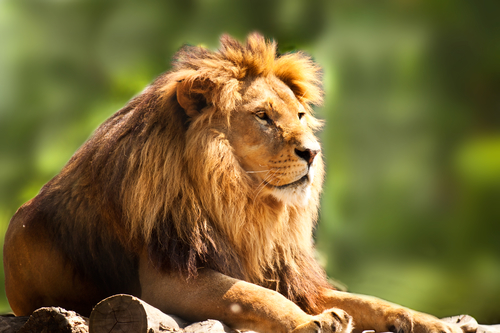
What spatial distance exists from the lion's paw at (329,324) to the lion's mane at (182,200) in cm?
58

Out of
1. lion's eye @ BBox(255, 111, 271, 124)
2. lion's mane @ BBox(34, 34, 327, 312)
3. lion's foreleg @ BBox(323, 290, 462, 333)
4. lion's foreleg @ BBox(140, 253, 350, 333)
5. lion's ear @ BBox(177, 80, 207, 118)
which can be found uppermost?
lion's ear @ BBox(177, 80, 207, 118)

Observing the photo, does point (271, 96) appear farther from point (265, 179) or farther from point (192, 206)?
point (192, 206)

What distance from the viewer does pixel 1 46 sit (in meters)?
5.17

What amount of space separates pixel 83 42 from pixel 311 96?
9.28 feet

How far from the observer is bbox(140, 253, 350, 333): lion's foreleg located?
2.11m

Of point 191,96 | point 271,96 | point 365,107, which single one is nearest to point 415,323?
point 271,96

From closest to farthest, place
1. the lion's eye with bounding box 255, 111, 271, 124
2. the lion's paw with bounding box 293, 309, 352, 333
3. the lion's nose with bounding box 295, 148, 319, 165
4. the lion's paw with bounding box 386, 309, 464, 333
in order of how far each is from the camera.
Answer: the lion's paw with bounding box 293, 309, 352, 333, the lion's paw with bounding box 386, 309, 464, 333, the lion's nose with bounding box 295, 148, 319, 165, the lion's eye with bounding box 255, 111, 271, 124

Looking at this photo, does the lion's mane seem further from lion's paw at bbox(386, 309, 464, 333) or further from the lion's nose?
lion's paw at bbox(386, 309, 464, 333)

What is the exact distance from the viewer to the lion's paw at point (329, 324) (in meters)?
2.03

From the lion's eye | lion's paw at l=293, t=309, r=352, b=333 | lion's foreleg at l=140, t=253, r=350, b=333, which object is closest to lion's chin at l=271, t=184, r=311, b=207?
the lion's eye

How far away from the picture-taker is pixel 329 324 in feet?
6.72

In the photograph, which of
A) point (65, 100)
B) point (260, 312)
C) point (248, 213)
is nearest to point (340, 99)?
point (248, 213)

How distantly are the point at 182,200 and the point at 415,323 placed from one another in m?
1.24

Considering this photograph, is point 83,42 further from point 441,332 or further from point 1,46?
point 441,332
